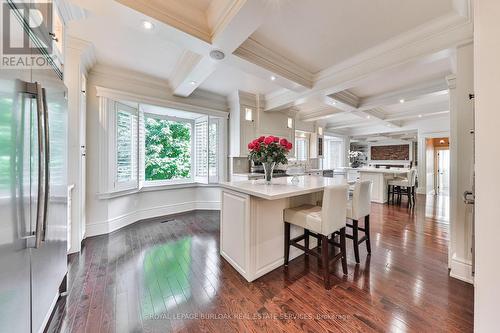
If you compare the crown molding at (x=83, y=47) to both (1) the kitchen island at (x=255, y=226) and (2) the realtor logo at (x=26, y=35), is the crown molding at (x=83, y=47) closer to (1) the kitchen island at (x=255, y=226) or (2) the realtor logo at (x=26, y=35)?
(2) the realtor logo at (x=26, y=35)

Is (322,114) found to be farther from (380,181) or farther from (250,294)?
(250,294)

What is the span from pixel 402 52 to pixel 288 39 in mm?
1438

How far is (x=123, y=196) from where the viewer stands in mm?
3521

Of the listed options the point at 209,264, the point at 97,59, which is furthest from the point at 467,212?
the point at 97,59

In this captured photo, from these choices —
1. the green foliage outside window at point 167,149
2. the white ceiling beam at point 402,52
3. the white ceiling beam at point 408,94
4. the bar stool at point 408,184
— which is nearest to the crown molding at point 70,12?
the green foliage outside window at point 167,149

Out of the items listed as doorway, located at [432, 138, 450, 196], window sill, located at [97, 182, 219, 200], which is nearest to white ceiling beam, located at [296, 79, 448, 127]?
window sill, located at [97, 182, 219, 200]

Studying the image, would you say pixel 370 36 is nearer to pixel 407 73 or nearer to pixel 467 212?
pixel 407 73

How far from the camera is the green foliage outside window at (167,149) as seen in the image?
4.46m

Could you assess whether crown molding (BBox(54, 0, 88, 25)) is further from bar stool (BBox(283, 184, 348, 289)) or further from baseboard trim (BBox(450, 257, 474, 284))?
baseboard trim (BBox(450, 257, 474, 284))

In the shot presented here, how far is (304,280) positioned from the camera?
200 cm

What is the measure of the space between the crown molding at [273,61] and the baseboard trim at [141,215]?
314cm

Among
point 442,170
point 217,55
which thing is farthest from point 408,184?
point 217,55

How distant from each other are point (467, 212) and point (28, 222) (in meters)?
3.53

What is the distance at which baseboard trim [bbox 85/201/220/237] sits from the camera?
3107mm
